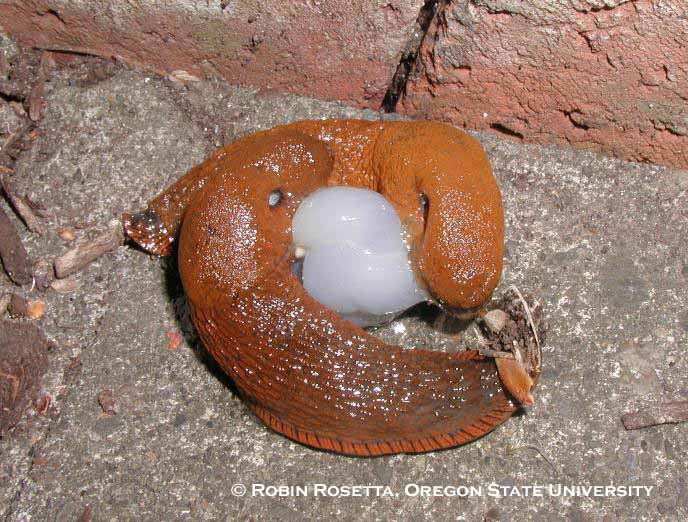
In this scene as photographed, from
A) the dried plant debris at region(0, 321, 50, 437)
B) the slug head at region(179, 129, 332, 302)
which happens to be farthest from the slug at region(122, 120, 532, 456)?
the dried plant debris at region(0, 321, 50, 437)

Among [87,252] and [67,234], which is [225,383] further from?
[67,234]

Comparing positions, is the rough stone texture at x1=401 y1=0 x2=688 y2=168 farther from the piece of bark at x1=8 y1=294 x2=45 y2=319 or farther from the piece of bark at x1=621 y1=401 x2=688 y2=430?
the piece of bark at x1=8 y1=294 x2=45 y2=319

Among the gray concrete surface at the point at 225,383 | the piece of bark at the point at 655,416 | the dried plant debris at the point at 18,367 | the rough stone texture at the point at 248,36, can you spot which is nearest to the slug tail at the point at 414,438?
the gray concrete surface at the point at 225,383

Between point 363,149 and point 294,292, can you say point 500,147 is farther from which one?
point 294,292

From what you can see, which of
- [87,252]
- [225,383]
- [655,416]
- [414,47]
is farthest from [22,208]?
[655,416]

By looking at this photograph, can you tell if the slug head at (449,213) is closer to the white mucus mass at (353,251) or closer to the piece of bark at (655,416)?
the white mucus mass at (353,251)

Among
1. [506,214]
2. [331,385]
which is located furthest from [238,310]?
[506,214]
